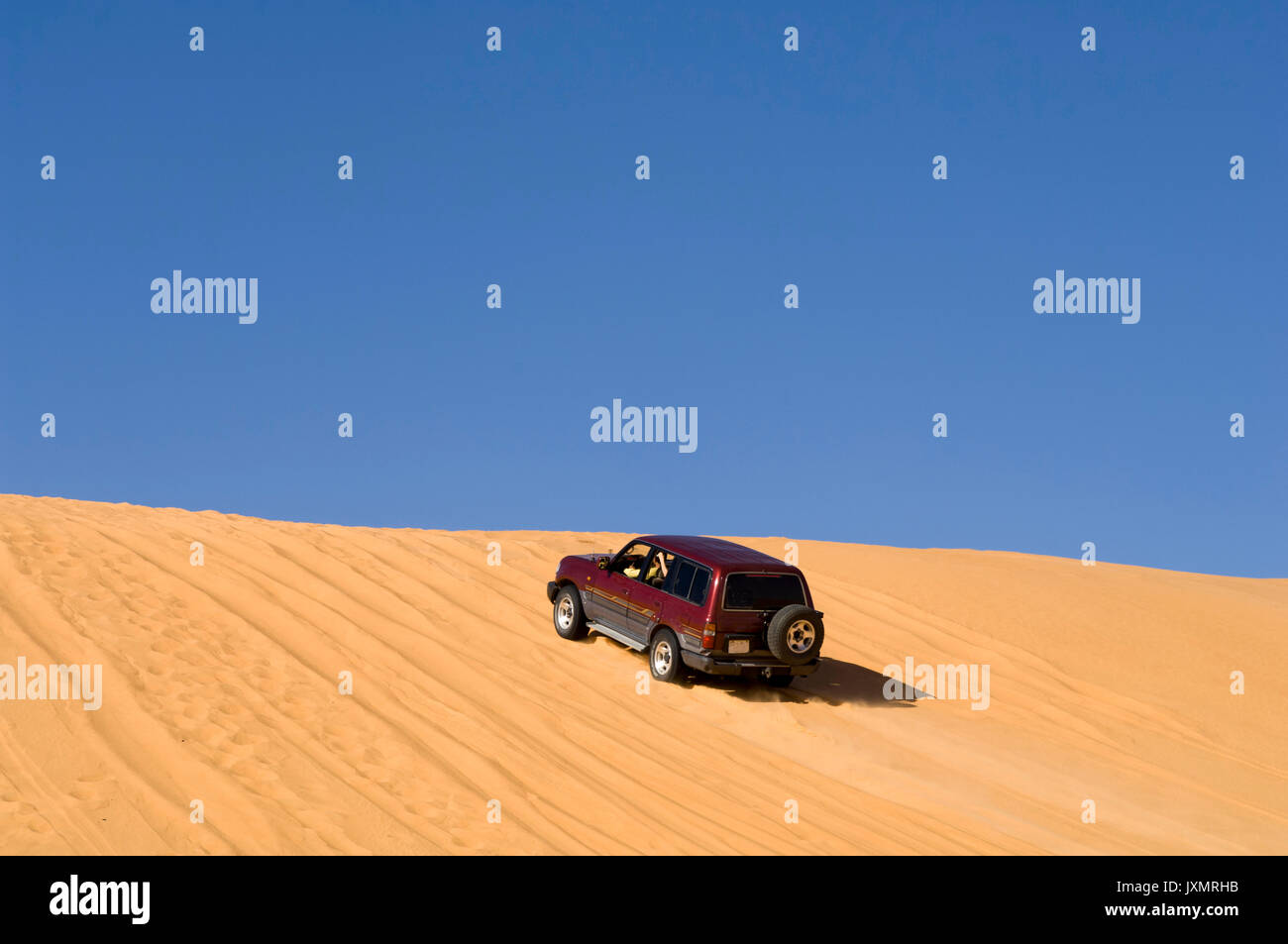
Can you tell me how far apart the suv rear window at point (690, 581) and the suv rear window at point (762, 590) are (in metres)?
0.33

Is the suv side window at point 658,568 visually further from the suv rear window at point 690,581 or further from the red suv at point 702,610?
the suv rear window at point 690,581

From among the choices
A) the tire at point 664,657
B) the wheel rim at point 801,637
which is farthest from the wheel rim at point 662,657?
the wheel rim at point 801,637

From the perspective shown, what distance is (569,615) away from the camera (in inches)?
652

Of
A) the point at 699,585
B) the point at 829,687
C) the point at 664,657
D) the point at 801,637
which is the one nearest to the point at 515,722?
the point at 664,657

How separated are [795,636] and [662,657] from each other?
1.77 metres

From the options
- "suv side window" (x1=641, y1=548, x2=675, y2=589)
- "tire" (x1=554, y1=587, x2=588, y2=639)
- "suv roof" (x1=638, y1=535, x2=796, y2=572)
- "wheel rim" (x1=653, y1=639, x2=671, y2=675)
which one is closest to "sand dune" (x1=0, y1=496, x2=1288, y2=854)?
"tire" (x1=554, y1=587, x2=588, y2=639)

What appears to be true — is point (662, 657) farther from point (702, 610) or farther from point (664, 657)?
point (702, 610)

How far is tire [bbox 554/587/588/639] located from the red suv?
1cm

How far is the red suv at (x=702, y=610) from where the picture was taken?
1487 cm

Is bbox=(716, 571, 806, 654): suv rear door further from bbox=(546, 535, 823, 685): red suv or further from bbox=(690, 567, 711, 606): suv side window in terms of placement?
bbox=(690, 567, 711, 606): suv side window

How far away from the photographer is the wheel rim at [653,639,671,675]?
15328 millimetres
